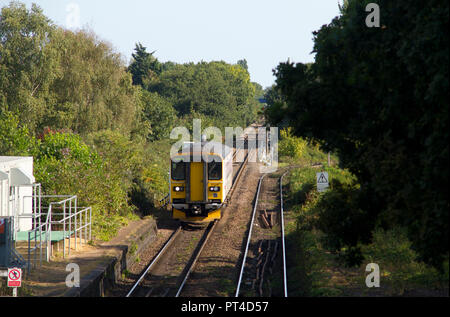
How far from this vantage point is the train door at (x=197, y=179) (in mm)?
19891

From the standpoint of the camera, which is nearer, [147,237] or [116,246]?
[116,246]

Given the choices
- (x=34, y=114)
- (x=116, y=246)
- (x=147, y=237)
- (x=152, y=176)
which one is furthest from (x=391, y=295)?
(x=34, y=114)

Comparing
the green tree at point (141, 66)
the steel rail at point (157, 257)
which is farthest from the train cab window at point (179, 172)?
the green tree at point (141, 66)

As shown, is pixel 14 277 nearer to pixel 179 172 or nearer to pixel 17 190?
pixel 17 190

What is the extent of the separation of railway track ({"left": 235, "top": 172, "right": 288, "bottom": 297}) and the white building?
6.77m

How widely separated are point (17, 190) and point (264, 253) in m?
8.19

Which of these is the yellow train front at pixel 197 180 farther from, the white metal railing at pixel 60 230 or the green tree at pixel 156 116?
the green tree at pixel 156 116

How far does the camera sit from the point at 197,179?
19.9m

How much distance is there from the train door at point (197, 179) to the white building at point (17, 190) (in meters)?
5.74

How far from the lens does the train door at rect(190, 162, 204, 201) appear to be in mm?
19891

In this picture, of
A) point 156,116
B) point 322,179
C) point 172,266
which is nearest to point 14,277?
point 172,266
